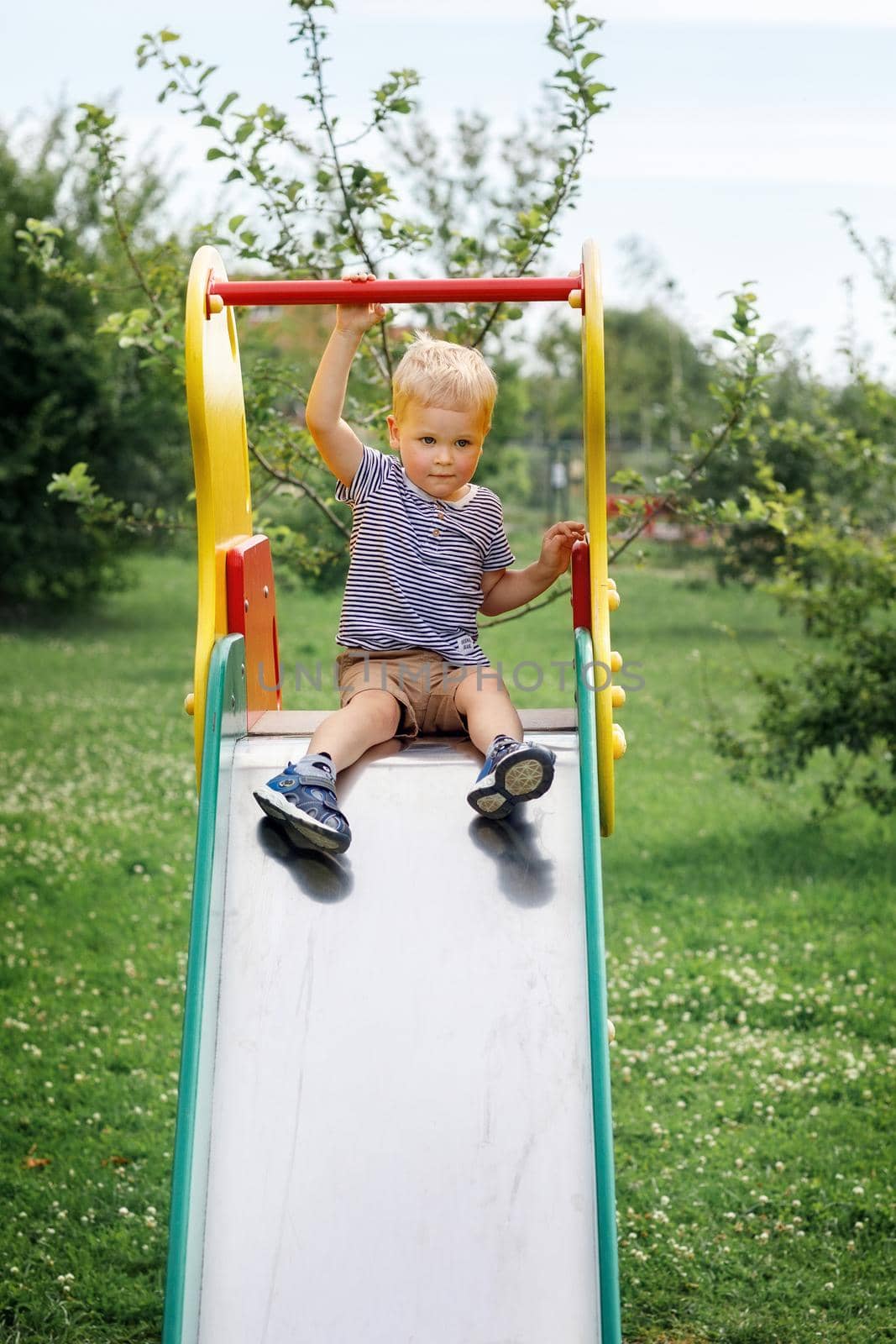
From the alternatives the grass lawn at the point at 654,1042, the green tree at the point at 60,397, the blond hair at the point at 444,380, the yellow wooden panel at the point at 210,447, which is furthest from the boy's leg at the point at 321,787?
the green tree at the point at 60,397

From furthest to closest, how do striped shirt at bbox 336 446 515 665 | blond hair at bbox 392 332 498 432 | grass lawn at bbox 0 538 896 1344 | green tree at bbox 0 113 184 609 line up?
green tree at bbox 0 113 184 609 → grass lawn at bbox 0 538 896 1344 → striped shirt at bbox 336 446 515 665 → blond hair at bbox 392 332 498 432

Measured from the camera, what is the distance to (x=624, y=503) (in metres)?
5.01

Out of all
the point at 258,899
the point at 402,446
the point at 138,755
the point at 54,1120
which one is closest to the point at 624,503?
the point at 402,446

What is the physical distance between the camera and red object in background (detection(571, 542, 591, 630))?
3.56 metres

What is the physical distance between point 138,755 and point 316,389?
6.86 m

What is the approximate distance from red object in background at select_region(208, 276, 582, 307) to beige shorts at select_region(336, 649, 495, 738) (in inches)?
33.1

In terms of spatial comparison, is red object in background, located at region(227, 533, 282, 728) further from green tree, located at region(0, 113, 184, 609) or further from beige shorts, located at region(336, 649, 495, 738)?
green tree, located at region(0, 113, 184, 609)

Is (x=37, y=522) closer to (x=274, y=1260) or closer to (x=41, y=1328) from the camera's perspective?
(x=41, y=1328)

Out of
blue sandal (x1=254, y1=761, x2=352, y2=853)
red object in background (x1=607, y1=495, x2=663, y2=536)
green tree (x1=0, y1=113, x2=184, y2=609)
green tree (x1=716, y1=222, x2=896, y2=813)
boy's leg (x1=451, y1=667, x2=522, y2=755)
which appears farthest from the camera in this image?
green tree (x1=0, y1=113, x2=184, y2=609)

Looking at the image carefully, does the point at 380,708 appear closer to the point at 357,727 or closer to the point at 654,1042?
the point at 357,727

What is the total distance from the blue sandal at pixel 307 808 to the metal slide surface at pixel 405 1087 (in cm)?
10

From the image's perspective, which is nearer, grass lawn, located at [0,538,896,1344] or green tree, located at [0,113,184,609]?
grass lawn, located at [0,538,896,1344]

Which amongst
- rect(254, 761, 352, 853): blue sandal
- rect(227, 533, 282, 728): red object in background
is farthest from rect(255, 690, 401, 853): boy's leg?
rect(227, 533, 282, 728): red object in background

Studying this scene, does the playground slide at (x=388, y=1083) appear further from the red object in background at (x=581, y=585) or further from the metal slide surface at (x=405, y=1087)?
the red object in background at (x=581, y=585)
